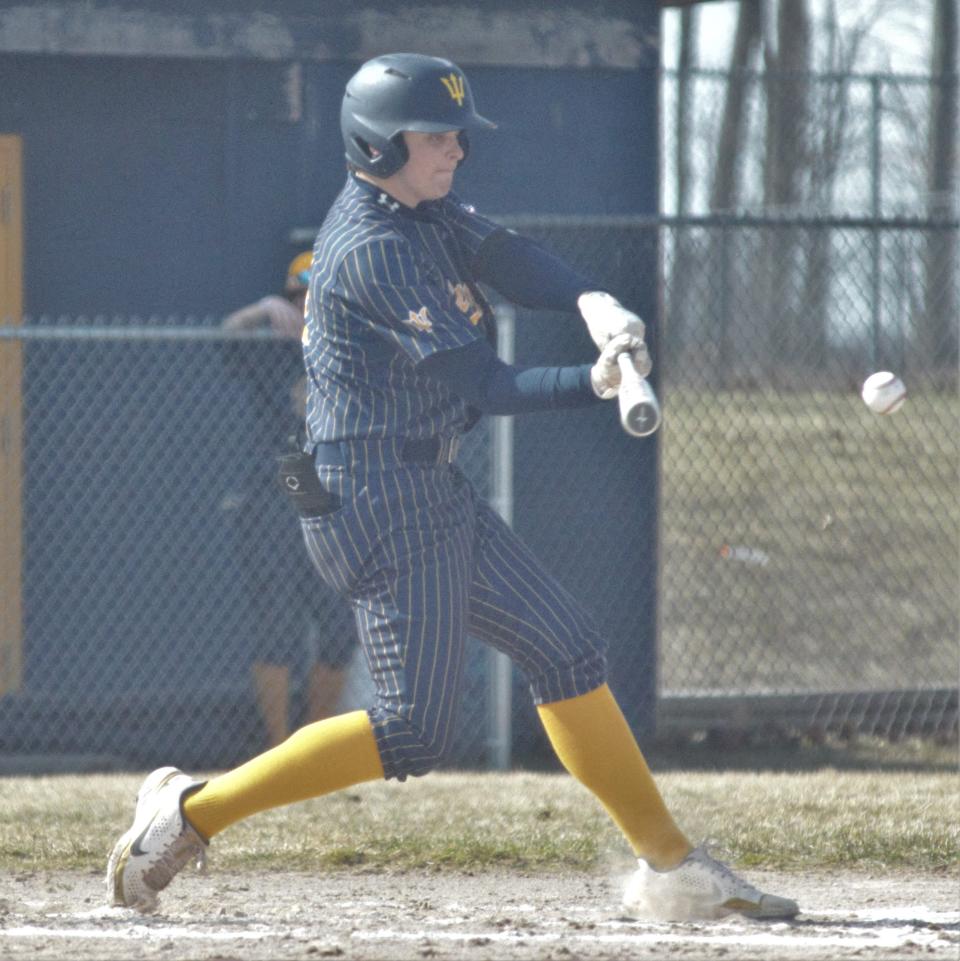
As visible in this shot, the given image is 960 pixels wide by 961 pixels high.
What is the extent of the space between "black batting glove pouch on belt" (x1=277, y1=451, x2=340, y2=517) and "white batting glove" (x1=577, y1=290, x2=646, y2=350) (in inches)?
26.8

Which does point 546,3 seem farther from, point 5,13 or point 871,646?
point 871,646

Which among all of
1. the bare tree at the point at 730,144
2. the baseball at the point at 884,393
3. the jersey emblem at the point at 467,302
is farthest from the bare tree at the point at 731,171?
the jersey emblem at the point at 467,302

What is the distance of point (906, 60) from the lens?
1756cm

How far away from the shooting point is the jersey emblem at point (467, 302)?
4.22m

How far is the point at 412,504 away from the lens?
419 cm

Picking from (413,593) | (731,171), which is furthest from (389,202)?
(731,171)

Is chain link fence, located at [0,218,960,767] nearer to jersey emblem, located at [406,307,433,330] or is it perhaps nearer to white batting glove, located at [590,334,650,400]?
jersey emblem, located at [406,307,433,330]

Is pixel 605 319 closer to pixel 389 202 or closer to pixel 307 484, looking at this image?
pixel 389 202

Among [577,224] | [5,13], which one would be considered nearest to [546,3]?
[577,224]

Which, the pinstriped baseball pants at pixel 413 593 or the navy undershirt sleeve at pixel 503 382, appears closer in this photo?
the navy undershirt sleeve at pixel 503 382

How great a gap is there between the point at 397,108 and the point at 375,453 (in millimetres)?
744

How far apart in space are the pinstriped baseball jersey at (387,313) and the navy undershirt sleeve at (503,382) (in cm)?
3

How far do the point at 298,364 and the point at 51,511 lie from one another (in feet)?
3.87

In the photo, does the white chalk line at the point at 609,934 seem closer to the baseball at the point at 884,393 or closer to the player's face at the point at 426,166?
the baseball at the point at 884,393
